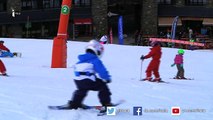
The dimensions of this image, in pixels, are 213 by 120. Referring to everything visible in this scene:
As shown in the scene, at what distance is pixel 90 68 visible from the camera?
7.40 meters

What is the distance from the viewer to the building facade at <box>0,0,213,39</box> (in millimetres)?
48062

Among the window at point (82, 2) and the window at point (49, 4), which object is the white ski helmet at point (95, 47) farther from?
the window at point (49, 4)

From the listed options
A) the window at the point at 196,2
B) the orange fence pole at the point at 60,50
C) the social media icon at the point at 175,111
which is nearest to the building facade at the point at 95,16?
the window at the point at 196,2

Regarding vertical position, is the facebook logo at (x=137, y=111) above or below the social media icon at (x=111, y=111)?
below

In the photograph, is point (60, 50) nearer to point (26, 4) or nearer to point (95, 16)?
point (95, 16)

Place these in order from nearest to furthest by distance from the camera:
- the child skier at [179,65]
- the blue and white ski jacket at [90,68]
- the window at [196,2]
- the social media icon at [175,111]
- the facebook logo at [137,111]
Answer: the blue and white ski jacket at [90,68] → the facebook logo at [137,111] → the social media icon at [175,111] → the child skier at [179,65] → the window at [196,2]

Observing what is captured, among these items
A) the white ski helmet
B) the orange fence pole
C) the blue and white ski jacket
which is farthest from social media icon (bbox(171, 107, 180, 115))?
the orange fence pole

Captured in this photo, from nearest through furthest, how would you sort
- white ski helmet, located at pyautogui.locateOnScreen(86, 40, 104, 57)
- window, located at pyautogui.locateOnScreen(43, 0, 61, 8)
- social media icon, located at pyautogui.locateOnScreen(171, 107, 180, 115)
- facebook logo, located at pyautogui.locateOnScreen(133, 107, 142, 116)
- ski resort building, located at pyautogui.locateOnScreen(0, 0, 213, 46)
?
1. white ski helmet, located at pyautogui.locateOnScreen(86, 40, 104, 57)
2. facebook logo, located at pyautogui.locateOnScreen(133, 107, 142, 116)
3. social media icon, located at pyautogui.locateOnScreen(171, 107, 180, 115)
4. ski resort building, located at pyautogui.locateOnScreen(0, 0, 213, 46)
5. window, located at pyautogui.locateOnScreen(43, 0, 61, 8)

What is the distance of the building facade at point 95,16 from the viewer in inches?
1892

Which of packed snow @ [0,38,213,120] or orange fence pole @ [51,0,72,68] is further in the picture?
orange fence pole @ [51,0,72,68]

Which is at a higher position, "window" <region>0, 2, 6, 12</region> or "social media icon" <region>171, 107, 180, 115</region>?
"window" <region>0, 2, 6, 12</region>

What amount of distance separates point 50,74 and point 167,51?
14.2 meters

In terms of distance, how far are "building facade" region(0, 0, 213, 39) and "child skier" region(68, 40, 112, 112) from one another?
1601 inches

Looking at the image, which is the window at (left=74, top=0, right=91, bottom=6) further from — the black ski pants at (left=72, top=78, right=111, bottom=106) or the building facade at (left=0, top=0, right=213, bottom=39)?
the black ski pants at (left=72, top=78, right=111, bottom=106)
